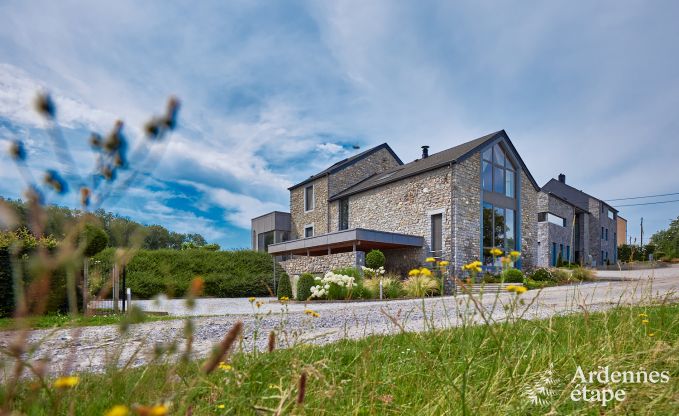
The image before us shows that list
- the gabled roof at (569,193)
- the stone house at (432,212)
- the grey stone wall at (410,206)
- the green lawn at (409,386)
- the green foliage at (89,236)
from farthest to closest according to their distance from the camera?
the gabled roof at (569,193) → the grey stone wall at (410,206) → the stone house at (432,212) → the green lawn at (409,386) → the green foliage at (89,236)

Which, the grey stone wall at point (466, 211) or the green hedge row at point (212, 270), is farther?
the grey stone wall at point (466, 211)

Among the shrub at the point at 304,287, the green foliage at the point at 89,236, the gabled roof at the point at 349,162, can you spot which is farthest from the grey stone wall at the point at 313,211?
the green foliage at the point at 89,236

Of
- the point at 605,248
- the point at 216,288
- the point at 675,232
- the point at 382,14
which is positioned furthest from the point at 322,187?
the point at 675,232

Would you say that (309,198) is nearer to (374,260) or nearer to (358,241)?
(358,241)

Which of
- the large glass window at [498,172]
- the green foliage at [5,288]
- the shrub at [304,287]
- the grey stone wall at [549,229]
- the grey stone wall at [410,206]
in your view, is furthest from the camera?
the grey stone wall at [549,229]

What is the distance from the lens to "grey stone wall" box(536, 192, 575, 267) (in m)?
26.0

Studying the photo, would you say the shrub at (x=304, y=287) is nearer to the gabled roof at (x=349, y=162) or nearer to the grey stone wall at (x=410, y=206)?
the grey stone wall at (x=410, y=206)

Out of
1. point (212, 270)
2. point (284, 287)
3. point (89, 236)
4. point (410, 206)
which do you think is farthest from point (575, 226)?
point (89, 236)

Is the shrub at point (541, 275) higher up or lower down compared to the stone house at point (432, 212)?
lower down

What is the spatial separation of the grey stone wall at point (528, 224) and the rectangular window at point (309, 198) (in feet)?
38.2

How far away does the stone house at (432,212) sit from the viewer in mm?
17312

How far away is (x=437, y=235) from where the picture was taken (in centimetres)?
1789

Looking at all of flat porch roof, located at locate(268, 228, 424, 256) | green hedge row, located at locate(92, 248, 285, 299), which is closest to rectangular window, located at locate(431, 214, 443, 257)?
flat porch roof, located at locate(268, 228, 424, 256)

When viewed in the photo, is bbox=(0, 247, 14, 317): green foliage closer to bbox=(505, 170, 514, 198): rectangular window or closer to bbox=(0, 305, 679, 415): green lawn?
bbox=(0, 305, 679, 415): green lawn
